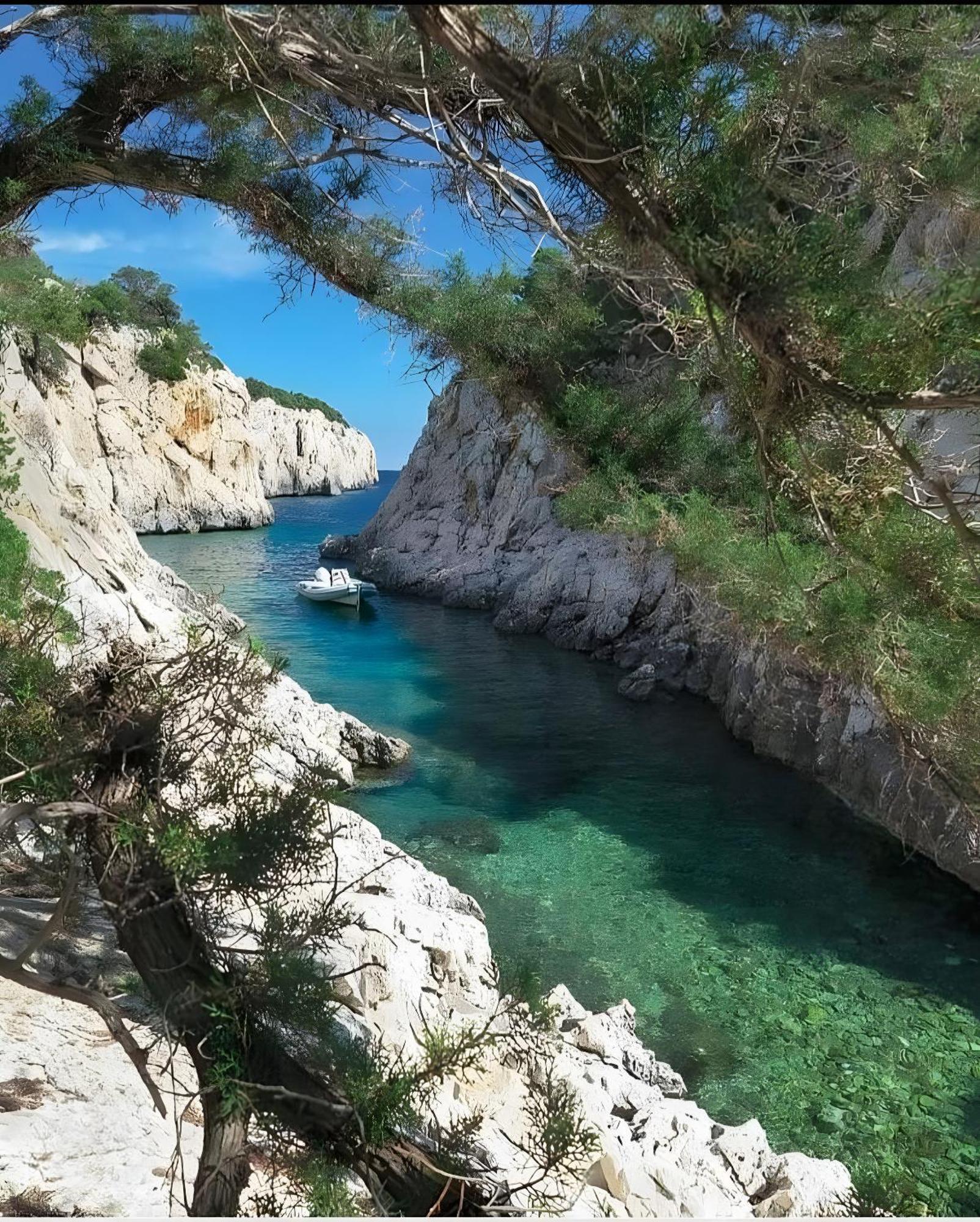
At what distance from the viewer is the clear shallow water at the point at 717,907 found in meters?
5.42

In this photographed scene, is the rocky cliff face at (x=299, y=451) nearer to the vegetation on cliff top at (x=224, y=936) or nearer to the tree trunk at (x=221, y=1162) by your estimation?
the vegetation on cliff top at (x=224, y=936)

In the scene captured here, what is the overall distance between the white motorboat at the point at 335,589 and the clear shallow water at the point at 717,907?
7323 millimetres

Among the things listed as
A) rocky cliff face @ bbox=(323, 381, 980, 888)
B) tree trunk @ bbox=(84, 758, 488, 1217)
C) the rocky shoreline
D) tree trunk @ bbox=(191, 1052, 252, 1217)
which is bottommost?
the rocky shoreline

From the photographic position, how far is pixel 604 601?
1733 centimetres

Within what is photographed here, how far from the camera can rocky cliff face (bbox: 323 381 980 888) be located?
862 cm

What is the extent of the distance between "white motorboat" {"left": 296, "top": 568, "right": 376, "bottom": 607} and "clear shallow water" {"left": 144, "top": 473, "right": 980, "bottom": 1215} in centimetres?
732

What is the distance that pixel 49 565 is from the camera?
22.5 feet

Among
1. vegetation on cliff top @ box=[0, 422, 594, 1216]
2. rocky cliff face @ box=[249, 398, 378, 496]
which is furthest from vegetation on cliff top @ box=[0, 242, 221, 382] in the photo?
rocky cliff face @ box=[249, 398, 378, 496]

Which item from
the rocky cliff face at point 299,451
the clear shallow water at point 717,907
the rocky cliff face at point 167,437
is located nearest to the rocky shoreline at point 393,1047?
the clear shallow water at point 717,907

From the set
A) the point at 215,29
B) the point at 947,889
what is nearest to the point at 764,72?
the point at 215,29

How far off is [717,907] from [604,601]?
32.8 feet

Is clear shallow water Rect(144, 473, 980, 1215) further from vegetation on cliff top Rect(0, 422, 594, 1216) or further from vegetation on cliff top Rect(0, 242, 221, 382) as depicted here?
vegetation on cliff top Rect(0, 242, 221, 382)

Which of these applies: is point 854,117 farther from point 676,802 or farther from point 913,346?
point 676,802

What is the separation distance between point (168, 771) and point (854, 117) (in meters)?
3.18
